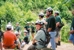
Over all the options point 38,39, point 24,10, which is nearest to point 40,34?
point 38,39

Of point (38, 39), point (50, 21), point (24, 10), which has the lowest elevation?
point (38, 39)

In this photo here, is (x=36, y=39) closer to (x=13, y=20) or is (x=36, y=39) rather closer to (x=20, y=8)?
(x=13, y=20)

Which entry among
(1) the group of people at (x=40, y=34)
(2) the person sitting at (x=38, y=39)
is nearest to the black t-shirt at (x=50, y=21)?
(1) the group of people at (x=40, y=34)

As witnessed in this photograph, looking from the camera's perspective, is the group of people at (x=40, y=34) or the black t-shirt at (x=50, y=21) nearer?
the group of people at (x=40, y=34)

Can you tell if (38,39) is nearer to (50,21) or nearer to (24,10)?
(50,21)

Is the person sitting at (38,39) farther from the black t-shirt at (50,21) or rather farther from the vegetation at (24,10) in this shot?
the vegetation at (24,10)

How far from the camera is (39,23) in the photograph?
6.95m

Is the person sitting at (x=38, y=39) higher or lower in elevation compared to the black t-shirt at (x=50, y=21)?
lower

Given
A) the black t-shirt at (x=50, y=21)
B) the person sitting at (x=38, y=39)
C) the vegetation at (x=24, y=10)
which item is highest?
the vegetation at (x=24, y=10)

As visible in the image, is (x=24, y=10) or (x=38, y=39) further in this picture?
(x=24, y=10)

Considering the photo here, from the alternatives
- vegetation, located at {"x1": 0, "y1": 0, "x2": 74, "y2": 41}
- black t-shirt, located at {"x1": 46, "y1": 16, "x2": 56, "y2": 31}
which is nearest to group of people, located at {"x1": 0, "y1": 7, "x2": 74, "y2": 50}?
black t-shirt, located at {"x1": 46, "y1": 16, "x2": 56, "y2": 31}

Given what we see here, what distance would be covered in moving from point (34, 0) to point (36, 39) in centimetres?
3123

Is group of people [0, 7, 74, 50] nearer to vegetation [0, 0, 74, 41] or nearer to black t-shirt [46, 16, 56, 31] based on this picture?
black t-shirt [46, 16, 56, 31]

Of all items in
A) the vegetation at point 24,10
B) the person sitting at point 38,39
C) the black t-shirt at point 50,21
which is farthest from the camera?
the vegetation at point 24,10
